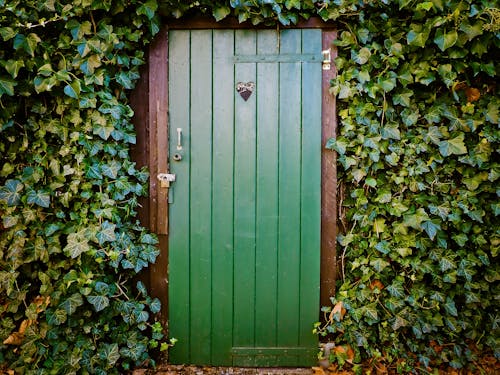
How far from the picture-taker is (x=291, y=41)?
7.22 feet

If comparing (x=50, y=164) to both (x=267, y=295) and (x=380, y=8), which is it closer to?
(x=267, y=295)

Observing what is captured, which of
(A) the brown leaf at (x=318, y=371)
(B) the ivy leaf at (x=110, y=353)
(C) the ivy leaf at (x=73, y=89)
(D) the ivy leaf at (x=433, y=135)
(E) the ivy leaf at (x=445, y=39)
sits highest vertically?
(E) the ivy leaf at (x=445, y=39)

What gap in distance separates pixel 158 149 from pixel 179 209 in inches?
16.1

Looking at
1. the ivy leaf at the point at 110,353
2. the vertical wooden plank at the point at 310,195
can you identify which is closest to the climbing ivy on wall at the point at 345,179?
the ivy leaf at the point at 110,353

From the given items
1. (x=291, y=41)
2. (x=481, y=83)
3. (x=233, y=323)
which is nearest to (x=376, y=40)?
(x=291, y=41)

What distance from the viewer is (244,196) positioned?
2246 mm

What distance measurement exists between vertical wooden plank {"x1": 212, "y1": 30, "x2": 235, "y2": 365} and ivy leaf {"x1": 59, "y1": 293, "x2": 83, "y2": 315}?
793 millimetres

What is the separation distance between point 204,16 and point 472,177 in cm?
194

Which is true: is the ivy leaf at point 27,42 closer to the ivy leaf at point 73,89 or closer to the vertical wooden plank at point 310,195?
the ivy leaf at point 73,89

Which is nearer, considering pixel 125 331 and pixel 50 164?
pixel 50 164

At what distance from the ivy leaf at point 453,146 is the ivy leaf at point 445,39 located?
0.52 metres

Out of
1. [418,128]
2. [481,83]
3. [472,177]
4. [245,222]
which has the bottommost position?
[245,222]

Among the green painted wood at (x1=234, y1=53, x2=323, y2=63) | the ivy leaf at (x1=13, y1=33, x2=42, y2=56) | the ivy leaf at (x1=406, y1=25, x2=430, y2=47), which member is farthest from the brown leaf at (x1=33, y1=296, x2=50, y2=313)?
the ivy leaf at (x1=406, y1=25, x2=430, y2=47)

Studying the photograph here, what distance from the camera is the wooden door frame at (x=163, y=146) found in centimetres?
220
